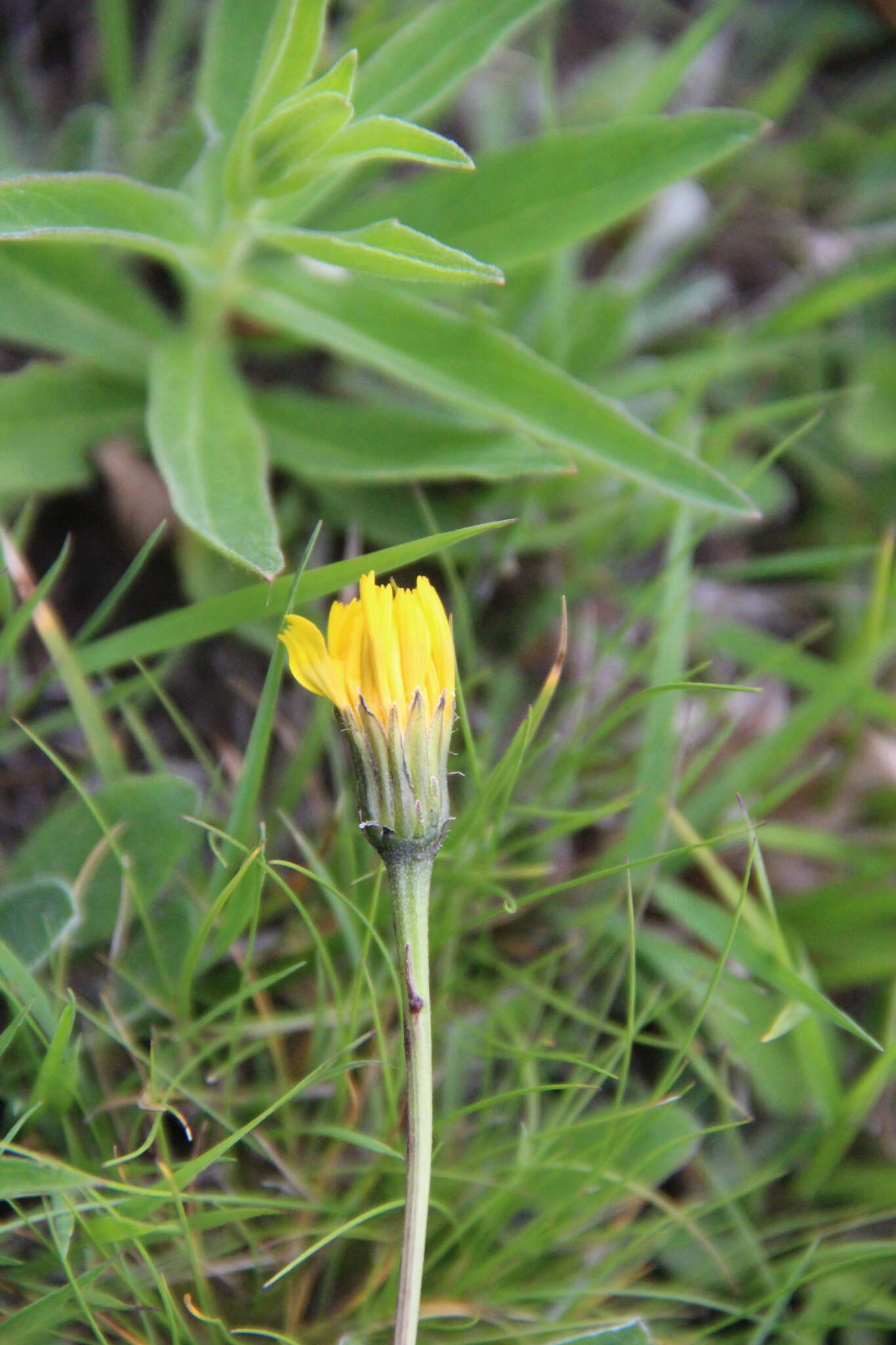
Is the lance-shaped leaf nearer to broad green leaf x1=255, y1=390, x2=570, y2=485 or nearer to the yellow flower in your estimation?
broad green leaf x1=255, y1=390, x2=570, y2=485

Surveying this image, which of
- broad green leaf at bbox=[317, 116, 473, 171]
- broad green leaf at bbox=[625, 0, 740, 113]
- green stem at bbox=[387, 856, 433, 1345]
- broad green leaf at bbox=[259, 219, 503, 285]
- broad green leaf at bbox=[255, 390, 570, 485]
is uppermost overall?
broad green leaf at bbox=[625, 0, 740, 113]

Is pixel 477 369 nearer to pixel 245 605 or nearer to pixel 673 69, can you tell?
pixel 245 605

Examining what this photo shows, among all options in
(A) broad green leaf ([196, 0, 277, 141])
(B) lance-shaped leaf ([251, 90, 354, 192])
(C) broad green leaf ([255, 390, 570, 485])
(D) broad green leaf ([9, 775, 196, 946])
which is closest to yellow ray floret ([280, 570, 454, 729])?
(D) broad green leaf ([9, 775, 196, 946])

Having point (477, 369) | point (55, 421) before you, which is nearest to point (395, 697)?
point (477, 369)

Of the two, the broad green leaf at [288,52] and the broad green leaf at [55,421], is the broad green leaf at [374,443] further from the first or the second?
the broad green leaf at [288,52]

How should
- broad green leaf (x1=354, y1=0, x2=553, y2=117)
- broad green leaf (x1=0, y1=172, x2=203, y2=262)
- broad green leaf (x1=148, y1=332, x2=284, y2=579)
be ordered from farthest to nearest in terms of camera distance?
broad green leaf (x1=354, y1=0, x2=553, y2=117)
broad green leaf (x1=148, y1=332, x2=284, y2=579)
broad green leaf (x1=0, y1=172, x2=203, y2=262)

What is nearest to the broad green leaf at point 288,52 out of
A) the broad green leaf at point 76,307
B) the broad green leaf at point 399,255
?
the broad green leaf at point 399,255

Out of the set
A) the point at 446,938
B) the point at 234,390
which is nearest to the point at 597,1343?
the point at 446,938
